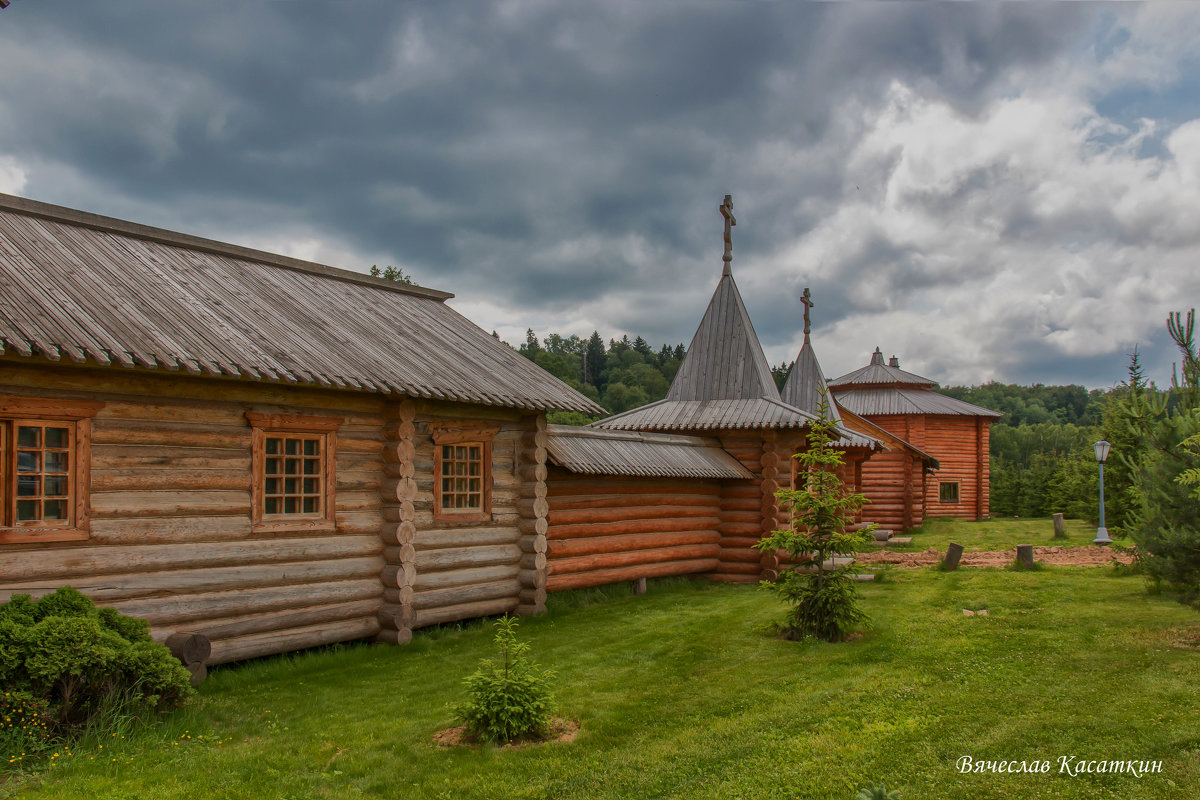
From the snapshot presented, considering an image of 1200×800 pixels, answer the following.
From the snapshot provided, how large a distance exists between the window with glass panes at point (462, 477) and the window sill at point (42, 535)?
489 centimetres

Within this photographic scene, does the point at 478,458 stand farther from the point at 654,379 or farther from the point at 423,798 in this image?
the point at 654,379

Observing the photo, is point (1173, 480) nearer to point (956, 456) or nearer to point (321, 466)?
point (321, 466)

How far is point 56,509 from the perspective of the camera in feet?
27.3

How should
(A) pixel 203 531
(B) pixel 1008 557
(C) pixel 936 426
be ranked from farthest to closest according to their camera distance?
(C) pixel 936 426 → (B) pixel 1008 557 → (A) pixel 203 531

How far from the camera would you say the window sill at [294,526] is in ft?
32.5

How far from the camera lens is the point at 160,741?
7.04 metres

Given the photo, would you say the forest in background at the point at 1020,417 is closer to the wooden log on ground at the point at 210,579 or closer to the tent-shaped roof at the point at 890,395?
the tent-shaped roof at the point at 890,395

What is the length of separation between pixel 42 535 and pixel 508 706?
4.98 metres

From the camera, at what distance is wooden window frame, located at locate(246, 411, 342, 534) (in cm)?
982

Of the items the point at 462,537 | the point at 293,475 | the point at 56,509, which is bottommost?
the point at 462,537

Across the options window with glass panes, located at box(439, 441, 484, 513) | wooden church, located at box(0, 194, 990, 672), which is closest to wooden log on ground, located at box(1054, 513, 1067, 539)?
wooden church, located at box(0, 194, 990, 672)

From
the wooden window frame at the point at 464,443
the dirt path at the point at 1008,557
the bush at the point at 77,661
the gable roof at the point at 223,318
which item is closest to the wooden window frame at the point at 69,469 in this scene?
the gable roof at the point at 223,318

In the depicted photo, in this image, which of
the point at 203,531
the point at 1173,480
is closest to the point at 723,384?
the point at 1173,480

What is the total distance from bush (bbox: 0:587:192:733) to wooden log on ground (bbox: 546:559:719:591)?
24.0ft
